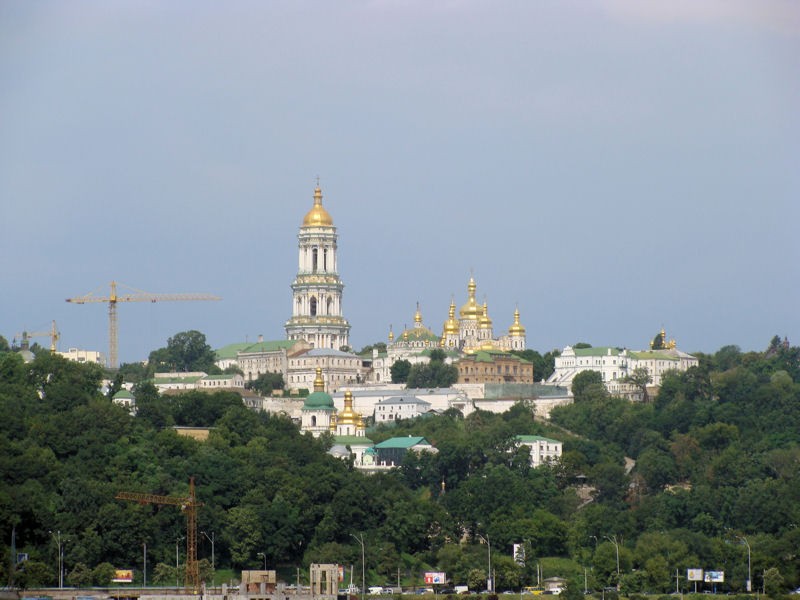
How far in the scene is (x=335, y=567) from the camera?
387 feet

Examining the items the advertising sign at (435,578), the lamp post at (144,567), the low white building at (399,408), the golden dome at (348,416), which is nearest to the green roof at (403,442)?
the golden dome at (348,416)

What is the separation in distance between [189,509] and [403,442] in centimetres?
5024

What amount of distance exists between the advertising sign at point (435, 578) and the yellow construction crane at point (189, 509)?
38.2 ft

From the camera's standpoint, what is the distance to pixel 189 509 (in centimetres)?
12262

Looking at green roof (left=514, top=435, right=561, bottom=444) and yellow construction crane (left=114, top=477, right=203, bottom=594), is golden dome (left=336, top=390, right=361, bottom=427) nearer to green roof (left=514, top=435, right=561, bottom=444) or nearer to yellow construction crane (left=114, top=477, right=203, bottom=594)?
green roof (left=514, top=435, right=561, bottom=444)

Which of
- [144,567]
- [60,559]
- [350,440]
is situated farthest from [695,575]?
[350,440]

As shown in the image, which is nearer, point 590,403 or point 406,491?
point 406,491

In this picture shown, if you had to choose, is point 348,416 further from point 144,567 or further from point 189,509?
Result: point 144,567

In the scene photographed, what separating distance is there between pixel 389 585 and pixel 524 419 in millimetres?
55973

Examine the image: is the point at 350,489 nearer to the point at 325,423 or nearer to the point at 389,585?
the point at 389,585

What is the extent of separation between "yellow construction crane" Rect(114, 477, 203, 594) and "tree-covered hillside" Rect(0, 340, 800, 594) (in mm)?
681

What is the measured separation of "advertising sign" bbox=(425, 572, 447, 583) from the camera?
408 feet

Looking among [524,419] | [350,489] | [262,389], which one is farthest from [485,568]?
[262,389]

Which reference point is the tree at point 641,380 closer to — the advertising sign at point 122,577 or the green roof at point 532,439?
the green roof at point 532,439
